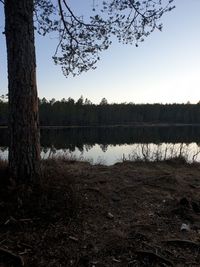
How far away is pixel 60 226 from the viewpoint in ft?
15.7

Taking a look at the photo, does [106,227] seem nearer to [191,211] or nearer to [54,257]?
[54,257]

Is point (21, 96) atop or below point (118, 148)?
atop

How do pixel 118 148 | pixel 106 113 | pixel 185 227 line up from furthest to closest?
pixel 106 113 < pixel 118 148 < pixel 185 227

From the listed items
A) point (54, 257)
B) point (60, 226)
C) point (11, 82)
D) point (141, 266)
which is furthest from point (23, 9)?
point (141, 266)

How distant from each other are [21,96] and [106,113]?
352 feet

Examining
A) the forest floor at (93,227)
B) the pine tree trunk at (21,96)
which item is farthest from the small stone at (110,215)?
the pine tree trunk at (21,96)

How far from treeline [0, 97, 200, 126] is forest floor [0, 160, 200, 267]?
3104 inches

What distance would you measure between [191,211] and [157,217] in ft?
2.12

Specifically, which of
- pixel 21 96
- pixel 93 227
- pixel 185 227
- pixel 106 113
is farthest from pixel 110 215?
pixel 106 113

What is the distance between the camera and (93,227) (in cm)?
493

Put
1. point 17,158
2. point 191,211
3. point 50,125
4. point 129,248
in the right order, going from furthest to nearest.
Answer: point 50,125 → point 191,211 → point 17,158 → point 129,248

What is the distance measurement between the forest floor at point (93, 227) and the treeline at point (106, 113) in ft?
259

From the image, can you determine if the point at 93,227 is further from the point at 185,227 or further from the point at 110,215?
the point at 185,227

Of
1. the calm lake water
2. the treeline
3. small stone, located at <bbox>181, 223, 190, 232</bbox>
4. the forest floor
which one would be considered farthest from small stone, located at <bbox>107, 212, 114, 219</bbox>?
the treeline
